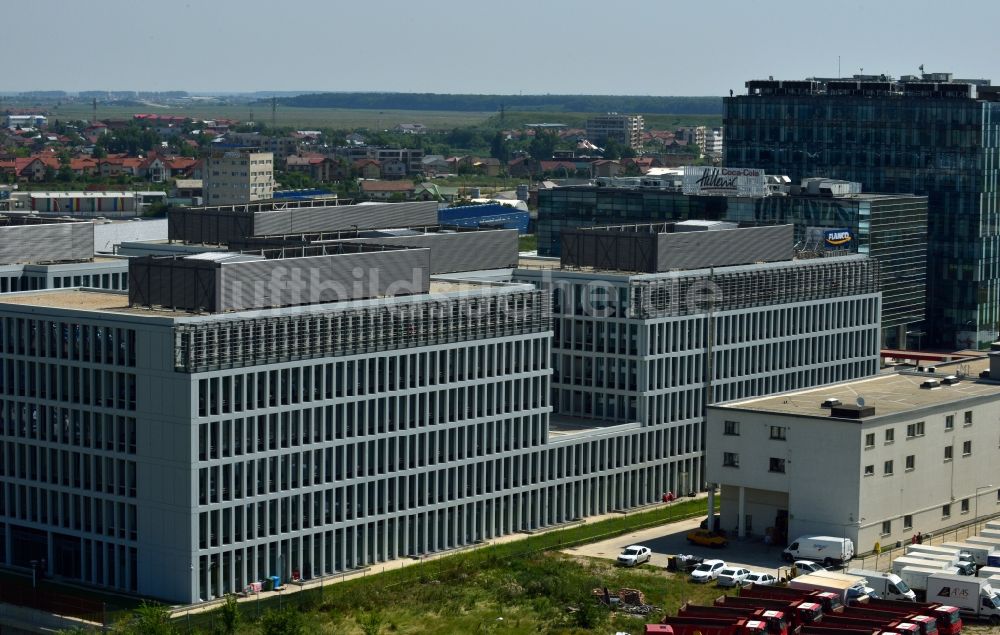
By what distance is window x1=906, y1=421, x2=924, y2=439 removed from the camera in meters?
130

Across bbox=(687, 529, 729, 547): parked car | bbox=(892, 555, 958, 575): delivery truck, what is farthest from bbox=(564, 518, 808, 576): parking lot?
bbox=(892, 555, 958, 575): delivery truck

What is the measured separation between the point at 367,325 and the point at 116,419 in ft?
54.0

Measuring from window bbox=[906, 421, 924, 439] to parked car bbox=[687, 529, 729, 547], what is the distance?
14.1 metres

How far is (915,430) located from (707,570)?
20.3m

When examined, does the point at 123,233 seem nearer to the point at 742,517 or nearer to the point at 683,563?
the point at 742,517

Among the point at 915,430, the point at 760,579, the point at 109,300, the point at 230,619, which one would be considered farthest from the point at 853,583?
the point at 109,300

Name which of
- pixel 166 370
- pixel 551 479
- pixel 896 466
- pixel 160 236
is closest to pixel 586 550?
pixel 551 479

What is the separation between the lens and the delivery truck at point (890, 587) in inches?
4486

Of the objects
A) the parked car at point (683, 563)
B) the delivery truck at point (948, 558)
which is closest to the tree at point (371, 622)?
the parked car at point (683, 563)

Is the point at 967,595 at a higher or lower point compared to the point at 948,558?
lower

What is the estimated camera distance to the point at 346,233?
512 feet

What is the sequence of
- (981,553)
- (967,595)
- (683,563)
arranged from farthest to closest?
(981,553) < (683,563) < (967,595)

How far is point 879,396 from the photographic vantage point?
138m

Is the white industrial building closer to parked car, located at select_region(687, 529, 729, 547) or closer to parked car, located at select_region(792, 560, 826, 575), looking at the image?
parked car, located at select_region(687, 529, 729, 547)
